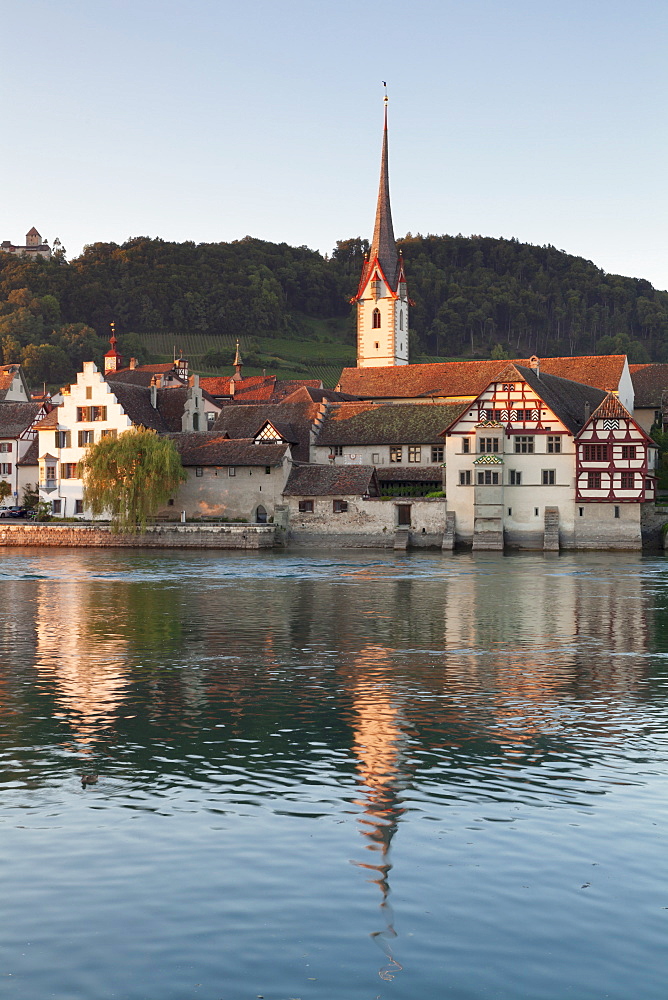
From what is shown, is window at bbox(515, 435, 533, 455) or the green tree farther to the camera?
the green tree

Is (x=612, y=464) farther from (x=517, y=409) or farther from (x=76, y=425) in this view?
(x=76, y=425)

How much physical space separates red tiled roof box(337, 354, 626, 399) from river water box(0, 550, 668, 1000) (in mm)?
61533

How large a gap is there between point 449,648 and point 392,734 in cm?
1176

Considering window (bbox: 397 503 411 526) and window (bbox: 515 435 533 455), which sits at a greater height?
window (bbox: 515 435 533 455)

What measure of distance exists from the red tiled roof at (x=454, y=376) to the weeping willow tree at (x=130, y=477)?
27.3 metres

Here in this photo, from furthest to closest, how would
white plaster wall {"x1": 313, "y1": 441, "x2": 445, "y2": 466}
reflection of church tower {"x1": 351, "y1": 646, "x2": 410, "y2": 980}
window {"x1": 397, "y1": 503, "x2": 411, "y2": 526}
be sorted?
white plaster wall {"x1": 313, "y1": 441, "x2": 445, "y2": 466}
window {"x1": 397, "y1": 503, "x2": 411, "y2": 526}
reflection of church tower {"x1": 351, "y1": 646, "x2": 410, "y2": 980}

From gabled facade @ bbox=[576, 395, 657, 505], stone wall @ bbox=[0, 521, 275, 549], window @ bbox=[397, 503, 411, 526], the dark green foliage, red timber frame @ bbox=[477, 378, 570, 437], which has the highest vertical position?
red timber frame @ bbox=[477, 378, 570, 437]

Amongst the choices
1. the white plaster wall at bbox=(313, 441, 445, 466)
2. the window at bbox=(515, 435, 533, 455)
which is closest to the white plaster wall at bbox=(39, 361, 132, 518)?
the white plaster wall at bbox=(313, 441, 445, 466)

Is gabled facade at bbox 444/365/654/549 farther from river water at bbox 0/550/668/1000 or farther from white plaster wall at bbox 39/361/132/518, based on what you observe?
river water at bbox 0/550/668/1000

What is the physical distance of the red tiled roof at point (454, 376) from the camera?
92812 mm

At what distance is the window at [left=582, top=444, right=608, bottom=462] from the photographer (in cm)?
7806

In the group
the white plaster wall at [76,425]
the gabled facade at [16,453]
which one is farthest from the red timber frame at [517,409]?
the gabled facade at [16,453]

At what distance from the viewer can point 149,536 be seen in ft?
265

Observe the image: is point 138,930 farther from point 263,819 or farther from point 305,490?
point 305,490
